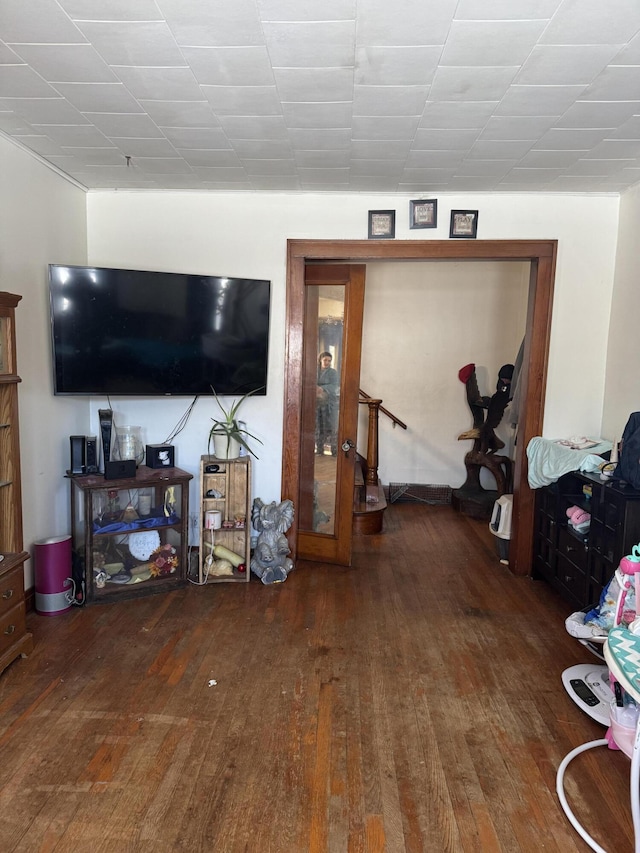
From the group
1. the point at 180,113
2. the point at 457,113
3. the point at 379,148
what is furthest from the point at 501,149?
the point at 180,113

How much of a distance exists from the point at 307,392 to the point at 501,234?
5.41ft

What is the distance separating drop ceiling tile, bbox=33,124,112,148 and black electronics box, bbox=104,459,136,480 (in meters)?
1.73

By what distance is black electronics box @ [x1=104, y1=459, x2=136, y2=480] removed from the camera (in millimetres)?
3264

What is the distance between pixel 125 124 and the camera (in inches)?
107

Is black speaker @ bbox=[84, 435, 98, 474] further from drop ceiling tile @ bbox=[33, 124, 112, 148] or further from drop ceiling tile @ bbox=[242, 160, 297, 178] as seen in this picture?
drop ceiling tile @ bbox=[242, 160, 297, 178]

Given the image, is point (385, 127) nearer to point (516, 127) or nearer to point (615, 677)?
point (516, 127)

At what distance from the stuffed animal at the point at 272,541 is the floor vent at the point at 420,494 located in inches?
87.7

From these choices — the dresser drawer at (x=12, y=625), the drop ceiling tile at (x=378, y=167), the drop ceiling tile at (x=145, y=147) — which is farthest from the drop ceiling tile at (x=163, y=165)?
the dresser drawer at (x=12, y=625)

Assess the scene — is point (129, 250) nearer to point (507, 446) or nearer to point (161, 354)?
point (161, 354)

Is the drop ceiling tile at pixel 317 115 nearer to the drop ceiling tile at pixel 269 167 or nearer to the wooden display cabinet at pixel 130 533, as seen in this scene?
the drop ceiling tile at pixel 269 167

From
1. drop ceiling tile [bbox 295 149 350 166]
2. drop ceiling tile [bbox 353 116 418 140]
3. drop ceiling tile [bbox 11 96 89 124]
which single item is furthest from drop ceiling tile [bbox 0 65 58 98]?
drop ceiling tile [bbox 353 116 418 140]

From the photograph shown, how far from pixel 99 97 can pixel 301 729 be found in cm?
276

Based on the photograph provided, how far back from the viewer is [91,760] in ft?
6.63

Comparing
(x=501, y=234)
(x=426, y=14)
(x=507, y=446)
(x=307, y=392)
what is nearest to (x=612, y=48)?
(x=426, y=14)
